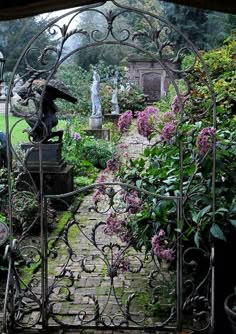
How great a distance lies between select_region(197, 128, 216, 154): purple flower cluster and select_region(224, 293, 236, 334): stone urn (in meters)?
0.99

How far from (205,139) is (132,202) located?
740 millimetres

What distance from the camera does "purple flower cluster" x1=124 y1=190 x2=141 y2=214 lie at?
146 inches

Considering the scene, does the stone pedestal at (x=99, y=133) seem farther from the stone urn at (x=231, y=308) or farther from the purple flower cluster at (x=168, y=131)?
the stone urn at (x=231, y=308)

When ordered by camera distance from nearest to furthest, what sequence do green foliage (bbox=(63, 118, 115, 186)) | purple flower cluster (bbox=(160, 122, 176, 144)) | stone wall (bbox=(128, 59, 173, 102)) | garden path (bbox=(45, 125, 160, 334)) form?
purple flower cluster (bbox=(160, 122, 176, 144)), garden path (bbox=(45, 125, 160, 334)), green foliage (bbox=(63, 118, 115, 186)), stone wall (bbox=(128, 59, 173, 102))

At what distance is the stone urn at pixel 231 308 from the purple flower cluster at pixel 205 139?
3.26 ft

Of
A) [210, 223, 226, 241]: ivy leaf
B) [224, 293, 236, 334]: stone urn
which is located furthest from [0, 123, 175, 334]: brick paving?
[210, 223, 226, 241]: ivy leaf

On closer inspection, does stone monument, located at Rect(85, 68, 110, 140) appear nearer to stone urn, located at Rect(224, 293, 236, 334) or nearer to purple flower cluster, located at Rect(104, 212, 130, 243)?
purple flower cluster, located at Rect(104, 212, 130, 243)

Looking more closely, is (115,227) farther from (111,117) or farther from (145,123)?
(111,117)

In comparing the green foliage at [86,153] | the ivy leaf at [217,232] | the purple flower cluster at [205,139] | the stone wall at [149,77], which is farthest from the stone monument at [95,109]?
the ivy leaf at [217,232]

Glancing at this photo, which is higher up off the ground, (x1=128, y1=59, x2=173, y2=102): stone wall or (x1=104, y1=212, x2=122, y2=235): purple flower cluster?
(x1=128, y1=59, x2=173, y2=102): stone wall

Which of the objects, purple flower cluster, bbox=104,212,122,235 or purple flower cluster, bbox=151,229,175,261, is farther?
purple flower cluster, bbox=104,212,122,235

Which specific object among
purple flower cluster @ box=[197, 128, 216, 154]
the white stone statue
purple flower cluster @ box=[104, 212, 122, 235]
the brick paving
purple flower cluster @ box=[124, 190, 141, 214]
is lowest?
the brick paving

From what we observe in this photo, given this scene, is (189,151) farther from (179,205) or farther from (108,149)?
(108,149)

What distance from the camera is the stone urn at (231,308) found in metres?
3.14
